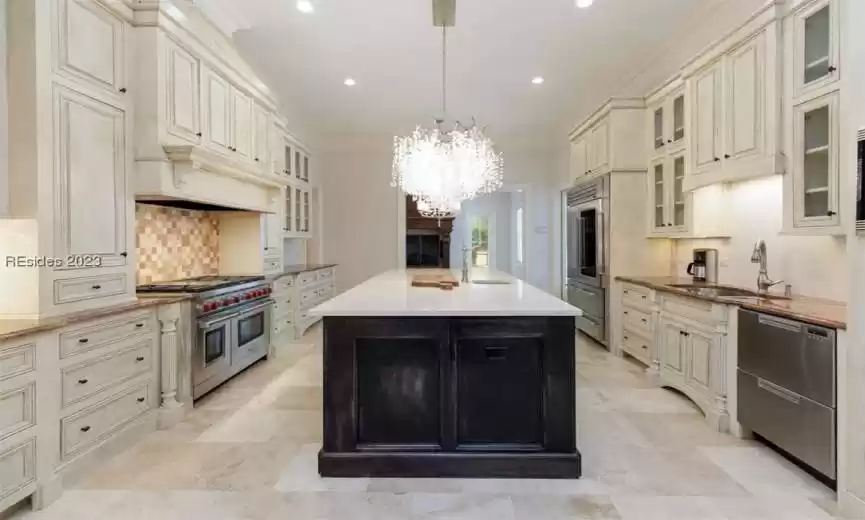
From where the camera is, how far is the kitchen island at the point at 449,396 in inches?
102

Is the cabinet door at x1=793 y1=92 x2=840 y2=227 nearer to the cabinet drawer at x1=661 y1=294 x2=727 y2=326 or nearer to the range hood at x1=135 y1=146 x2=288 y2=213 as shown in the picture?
the cabinet drawer at x1=661 y1=294 x2=727 y2=326

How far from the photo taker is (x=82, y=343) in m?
2.61

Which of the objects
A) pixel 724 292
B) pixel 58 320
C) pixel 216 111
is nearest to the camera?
pixel 58 320

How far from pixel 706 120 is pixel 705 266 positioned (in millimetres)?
1334

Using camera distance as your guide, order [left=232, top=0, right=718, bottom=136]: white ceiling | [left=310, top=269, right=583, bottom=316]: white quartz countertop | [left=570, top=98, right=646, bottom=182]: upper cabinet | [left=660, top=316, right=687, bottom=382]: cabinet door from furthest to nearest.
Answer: [left=570, top=98, right=646, bottom=182]: upper cabinet
[left=232, top=0, right=718, bottom=136]: white ceiling
[left=660, top=316, right=687, bottom=382]: cabinet door
[left=310, top=269, right=583, bottom=316]: white quartz countertop

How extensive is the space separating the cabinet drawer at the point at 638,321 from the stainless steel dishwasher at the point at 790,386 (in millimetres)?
1407

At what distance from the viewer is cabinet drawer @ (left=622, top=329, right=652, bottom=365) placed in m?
4.57

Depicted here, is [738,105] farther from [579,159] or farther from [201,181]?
[201,181]

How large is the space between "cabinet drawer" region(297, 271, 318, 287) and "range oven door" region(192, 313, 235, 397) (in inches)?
81.2

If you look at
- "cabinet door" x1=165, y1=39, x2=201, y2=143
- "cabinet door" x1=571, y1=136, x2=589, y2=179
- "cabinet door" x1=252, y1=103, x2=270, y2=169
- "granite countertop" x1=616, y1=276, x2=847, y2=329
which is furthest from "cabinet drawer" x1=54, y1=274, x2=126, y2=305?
"cabinet door" x1=571, y1=136, x2=589, y2=179

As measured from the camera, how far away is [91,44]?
2793mm

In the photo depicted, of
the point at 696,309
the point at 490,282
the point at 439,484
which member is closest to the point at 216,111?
the point at 490,282

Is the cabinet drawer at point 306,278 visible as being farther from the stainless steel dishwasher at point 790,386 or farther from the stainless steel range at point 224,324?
the stainless steel dishwasher at point 790,386

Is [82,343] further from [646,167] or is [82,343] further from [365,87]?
[646,167]
